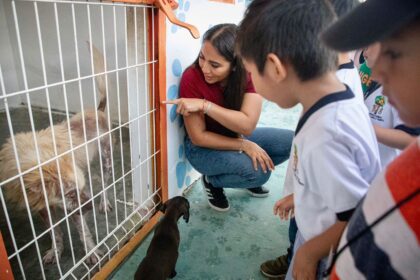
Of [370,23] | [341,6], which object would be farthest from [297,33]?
[341,6]

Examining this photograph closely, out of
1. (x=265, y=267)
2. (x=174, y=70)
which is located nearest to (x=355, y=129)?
(x=265, y=267)

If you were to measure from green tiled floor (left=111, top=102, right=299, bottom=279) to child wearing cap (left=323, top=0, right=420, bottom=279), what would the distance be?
0.91 m

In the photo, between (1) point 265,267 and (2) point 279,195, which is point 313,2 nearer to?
(1) point 265,267

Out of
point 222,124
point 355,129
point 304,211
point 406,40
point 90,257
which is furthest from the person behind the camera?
point 222,124

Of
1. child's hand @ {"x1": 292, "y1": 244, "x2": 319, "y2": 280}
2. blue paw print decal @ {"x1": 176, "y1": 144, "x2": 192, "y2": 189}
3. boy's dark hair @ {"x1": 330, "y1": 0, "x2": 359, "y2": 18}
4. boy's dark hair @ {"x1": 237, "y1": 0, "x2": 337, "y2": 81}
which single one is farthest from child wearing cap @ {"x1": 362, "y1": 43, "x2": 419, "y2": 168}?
blue paw print decal @ {"x1": 176, "y1": 144, "x2": 192, "y2": 189}

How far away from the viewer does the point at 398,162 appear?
34 cm

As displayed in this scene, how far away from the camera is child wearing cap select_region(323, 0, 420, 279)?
307 mm

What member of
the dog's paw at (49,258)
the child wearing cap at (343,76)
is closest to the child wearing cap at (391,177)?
the child wearing cap at (343,76)

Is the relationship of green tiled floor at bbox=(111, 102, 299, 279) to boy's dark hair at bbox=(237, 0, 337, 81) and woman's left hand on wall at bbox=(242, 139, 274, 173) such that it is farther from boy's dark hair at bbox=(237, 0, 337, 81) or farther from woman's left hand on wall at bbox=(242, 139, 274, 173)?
boy's dark hair at bbox=(237, 0, 337, 81)

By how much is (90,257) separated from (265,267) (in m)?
0.68

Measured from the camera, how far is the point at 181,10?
4.27ft

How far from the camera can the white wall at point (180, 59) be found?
1.31 m

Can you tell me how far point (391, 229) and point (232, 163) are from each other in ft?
3.51

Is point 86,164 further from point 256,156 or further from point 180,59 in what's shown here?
point 256,156
